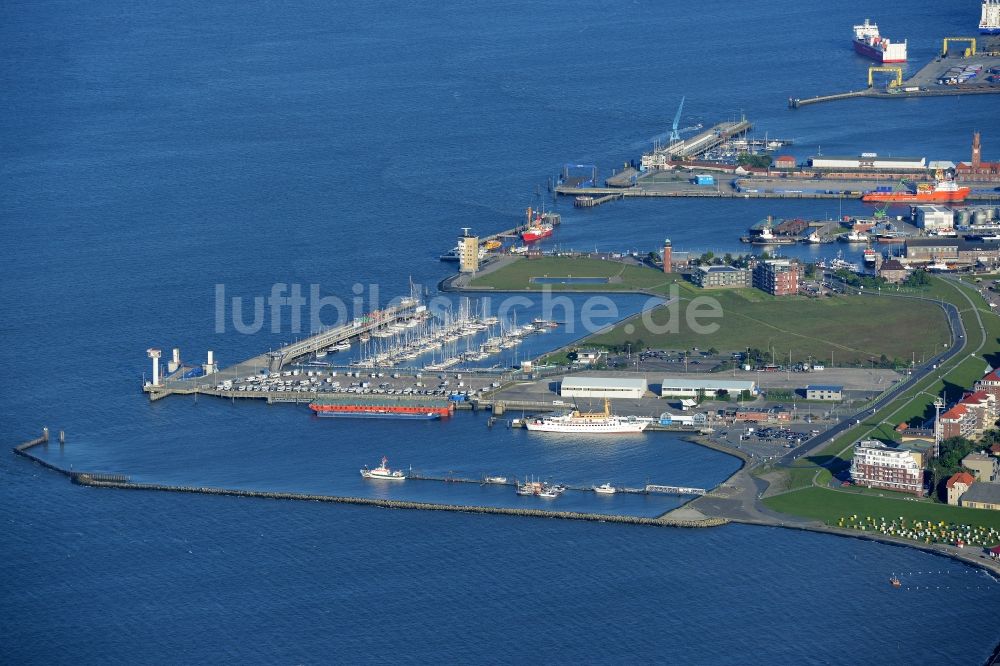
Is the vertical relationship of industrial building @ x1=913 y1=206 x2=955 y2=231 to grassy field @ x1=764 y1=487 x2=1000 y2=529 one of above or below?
above

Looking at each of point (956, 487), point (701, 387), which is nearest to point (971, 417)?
point (956, 487)

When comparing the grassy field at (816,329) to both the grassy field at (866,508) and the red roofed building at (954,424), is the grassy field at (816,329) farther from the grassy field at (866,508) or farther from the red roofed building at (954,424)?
the grassy field at (866,508)

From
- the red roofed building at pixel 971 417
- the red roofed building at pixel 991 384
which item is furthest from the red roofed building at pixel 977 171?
the red roofed building at pixel 971 417

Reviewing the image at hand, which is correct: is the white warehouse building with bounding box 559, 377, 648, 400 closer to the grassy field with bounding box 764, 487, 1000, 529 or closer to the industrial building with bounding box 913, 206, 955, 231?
the grassy field with bounding box 764, 487, 1000, 529

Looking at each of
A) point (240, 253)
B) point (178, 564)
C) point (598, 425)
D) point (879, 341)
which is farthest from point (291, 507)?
point (240, 253)

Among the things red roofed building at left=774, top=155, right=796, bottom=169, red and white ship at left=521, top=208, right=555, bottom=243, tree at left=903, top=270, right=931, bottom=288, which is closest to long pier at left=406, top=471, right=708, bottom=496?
tree at left=903, top=270, right=931, bottom=288
